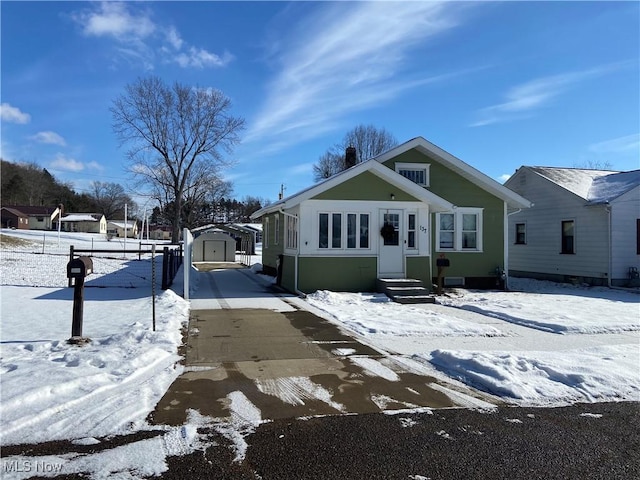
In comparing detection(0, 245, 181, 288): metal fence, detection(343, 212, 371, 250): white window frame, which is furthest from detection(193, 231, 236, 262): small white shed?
detection(343, 212, 371, 250): white window frame

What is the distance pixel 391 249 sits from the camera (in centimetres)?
1431

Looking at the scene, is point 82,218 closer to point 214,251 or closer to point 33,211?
point 33,211

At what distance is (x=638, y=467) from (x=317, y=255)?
1068 centimetres

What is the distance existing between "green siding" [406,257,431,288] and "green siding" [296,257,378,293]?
1155 mm

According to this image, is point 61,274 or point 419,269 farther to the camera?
point 61,274

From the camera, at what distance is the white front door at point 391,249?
14231 millimetres

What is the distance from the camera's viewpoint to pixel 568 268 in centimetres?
1873

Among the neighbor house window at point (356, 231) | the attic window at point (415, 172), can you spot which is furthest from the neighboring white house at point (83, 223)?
the neighbor house window at point (356, 231)

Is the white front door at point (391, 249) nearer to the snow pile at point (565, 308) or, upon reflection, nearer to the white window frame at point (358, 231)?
the white window frame at point (358, 231)

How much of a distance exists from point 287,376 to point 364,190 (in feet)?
30.4

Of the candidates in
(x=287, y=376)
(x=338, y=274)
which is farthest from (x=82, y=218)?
(x=287, y=376)

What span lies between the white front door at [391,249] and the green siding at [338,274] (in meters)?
0.33

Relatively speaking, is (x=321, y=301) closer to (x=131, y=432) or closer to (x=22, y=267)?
(x=131, y=432)

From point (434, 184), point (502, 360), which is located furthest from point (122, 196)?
point (502, 360)
